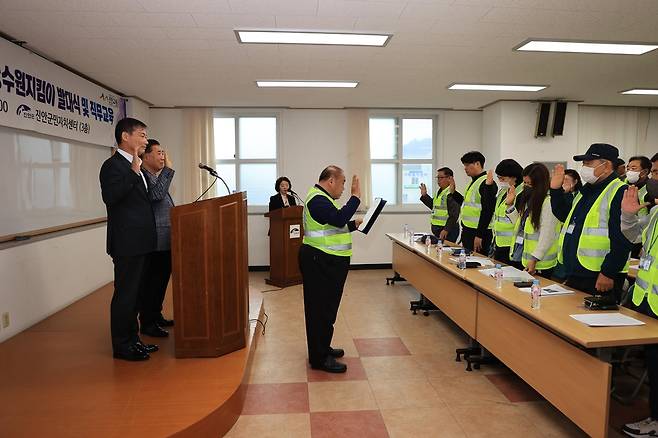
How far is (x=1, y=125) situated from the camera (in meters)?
3.84

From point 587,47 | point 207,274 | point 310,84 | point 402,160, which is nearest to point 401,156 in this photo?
point 402,160

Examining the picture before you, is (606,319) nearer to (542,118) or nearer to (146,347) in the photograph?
(146,347)

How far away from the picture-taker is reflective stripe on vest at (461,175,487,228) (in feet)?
16.4

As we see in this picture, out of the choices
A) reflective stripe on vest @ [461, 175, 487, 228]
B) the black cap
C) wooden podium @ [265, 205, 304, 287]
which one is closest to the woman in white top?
the black cap

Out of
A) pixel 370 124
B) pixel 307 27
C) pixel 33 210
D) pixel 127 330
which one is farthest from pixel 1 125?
pixel 370 124

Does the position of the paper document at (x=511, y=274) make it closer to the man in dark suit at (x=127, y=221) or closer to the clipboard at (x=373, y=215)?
the clipboard at (x=373, y=215)

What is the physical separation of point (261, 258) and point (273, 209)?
4.40 ft

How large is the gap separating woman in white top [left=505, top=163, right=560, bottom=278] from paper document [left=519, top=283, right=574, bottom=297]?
1.83 ft

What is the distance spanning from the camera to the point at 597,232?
115 inches

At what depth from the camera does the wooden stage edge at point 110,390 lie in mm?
2354

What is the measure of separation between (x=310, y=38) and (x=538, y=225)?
8.45ft

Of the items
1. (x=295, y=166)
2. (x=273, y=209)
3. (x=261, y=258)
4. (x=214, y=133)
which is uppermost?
(x=214, y=133)

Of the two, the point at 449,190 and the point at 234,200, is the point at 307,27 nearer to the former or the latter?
the point at 234,200

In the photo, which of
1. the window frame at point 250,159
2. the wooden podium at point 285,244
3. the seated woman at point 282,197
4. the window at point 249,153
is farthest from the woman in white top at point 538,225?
the window at point 249,153
